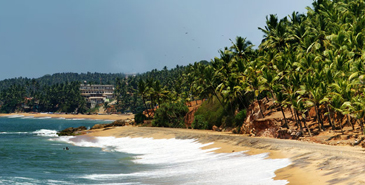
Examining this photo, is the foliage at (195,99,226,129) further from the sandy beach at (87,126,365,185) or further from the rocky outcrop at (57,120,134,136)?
the sandy beach at (87,126,365,185)

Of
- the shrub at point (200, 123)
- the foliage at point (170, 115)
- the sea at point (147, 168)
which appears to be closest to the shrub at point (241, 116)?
the shrub at point (200, 123)

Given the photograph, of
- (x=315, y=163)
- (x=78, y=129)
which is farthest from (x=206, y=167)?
(x=78, y=129)

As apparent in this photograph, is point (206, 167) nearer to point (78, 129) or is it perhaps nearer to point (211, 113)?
point (211, 113)

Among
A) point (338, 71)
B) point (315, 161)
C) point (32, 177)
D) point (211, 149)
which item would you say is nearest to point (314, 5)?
point (338, 71)

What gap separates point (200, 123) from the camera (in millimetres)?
70000

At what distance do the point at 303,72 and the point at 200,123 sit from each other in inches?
1064

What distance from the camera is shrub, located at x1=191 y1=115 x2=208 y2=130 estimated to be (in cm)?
6925

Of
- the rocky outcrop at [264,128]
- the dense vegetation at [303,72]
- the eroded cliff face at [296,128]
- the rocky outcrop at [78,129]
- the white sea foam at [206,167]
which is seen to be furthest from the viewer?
the rocky outcrop at [78,129]

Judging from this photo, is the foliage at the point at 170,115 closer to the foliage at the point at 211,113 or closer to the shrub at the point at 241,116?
the foliage at the point at 211,113

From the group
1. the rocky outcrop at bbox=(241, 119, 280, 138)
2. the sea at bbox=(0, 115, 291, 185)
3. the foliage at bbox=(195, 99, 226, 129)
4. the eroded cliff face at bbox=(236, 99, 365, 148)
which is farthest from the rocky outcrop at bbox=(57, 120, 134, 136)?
the rocky outcrop at bbox=(241, 119, 280, 138)

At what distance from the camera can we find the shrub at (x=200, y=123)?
6925 centimetres

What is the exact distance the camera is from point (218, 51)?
225 feet

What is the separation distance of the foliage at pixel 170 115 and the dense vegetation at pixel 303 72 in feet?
1.05

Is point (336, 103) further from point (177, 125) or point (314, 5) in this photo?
point (314, 5)
